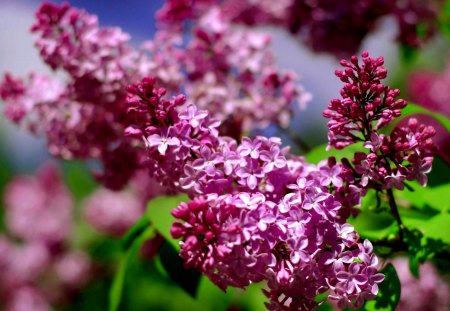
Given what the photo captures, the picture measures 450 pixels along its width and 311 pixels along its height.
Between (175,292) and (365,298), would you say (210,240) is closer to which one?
(365,298)

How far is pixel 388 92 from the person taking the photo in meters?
1.08

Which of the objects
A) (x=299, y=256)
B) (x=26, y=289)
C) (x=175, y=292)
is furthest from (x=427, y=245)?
Answer: (x=26, y=289)

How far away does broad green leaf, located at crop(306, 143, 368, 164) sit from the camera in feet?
4.29

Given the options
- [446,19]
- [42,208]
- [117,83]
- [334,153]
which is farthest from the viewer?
[42,208]

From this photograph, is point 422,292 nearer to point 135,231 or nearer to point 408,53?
point 408,53

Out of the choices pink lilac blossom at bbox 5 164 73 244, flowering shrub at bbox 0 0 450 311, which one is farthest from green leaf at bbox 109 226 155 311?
pink lilac blossom at bbox 5 164 73 244

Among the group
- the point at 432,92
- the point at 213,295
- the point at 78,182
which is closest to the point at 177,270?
the point at 213,295

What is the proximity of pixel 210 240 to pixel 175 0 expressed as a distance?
45.0 inches

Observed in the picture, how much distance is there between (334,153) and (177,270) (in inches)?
16.2

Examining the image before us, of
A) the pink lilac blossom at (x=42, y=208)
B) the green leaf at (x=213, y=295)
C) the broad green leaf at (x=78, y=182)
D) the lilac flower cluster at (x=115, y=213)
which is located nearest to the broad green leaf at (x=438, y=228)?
the green leaf at (x=213, y=295)

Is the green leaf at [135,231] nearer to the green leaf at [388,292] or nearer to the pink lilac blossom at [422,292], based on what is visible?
the green leaf at [388,292]

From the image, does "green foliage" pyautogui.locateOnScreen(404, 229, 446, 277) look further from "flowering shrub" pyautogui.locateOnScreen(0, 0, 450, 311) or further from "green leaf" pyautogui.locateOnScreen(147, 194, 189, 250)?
"green leaf" pyautogui.locateOnScreen(147, 194, 189, 250)

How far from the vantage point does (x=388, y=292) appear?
1147 mm

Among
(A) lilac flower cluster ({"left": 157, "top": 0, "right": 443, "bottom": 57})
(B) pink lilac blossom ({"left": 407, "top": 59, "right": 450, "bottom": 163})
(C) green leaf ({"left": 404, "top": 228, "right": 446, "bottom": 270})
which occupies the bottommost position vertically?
(C) green leaf ({"left": 404, "top": 228, "right": 446, "bottom": 270})
